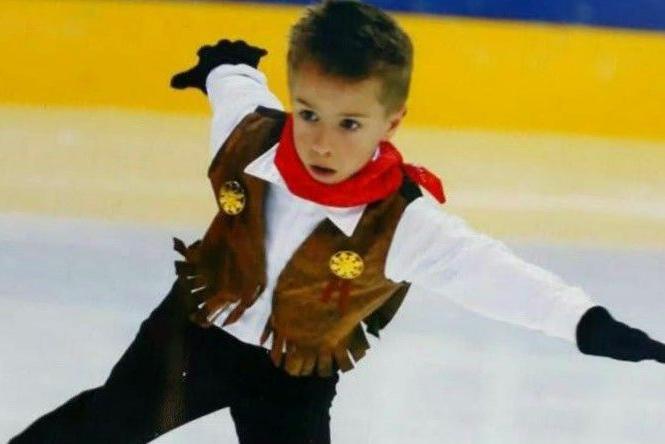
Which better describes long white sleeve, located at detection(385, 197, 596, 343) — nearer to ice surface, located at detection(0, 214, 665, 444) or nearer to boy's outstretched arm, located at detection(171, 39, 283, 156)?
boy's outstretched arm, located at detection(171, 39, 283, 156)

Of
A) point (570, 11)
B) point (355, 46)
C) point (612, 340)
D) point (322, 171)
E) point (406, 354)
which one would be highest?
point (570, 11)

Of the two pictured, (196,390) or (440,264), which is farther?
(196,390)

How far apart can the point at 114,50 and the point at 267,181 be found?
1011 millimetres

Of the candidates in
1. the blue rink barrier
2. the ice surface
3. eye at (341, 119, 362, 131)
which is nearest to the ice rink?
the ice surface

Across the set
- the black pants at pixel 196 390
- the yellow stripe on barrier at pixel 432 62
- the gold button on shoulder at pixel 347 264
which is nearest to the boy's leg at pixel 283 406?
the black pants at pixel 196 390

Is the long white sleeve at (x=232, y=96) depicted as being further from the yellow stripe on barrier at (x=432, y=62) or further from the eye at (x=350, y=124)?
the yellow stripe on barrier at (x=432, y=62)

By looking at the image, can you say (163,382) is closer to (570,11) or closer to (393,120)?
(393,120)

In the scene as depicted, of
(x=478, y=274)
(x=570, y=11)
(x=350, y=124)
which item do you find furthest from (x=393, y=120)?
(x=570, y=11)

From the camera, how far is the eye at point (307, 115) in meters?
1.11

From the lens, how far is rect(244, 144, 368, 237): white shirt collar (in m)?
1.13

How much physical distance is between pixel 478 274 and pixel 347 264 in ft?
0.39

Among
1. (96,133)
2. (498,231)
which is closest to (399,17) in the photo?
(498,231)

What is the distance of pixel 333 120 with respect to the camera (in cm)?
110

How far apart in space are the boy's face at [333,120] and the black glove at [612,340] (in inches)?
9.4
